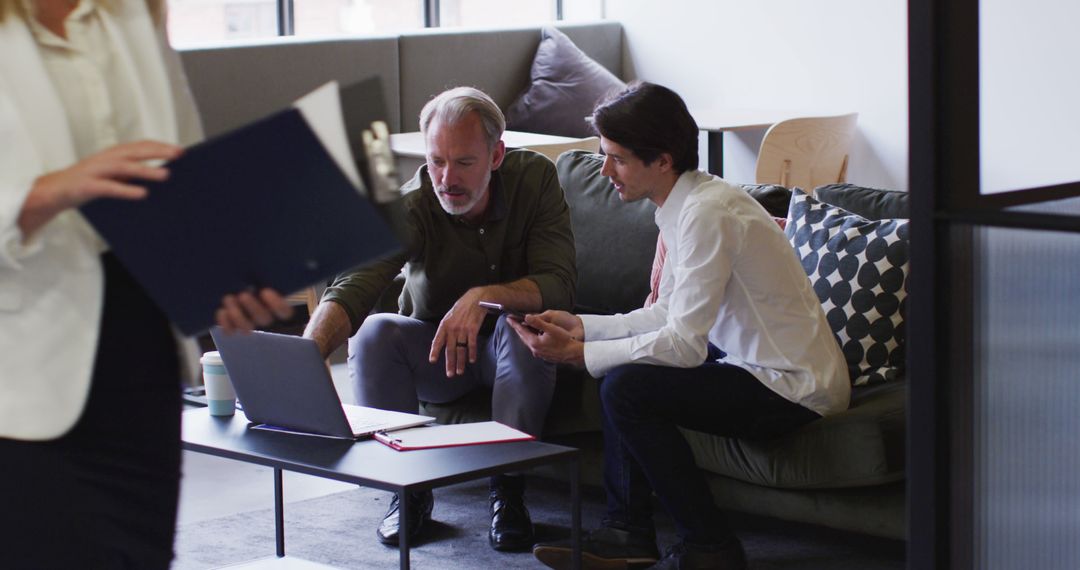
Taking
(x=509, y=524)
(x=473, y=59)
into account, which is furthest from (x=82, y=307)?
(x=473, y=59)

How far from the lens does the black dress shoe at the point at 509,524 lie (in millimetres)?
3338

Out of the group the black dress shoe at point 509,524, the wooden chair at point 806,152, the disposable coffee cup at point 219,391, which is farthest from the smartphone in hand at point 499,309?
the wooden chair at point 806,152

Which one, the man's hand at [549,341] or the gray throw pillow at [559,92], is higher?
the gray throw pillow at [559,92]

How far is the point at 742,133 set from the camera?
22.2ft

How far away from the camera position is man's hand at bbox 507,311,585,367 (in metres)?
3.13

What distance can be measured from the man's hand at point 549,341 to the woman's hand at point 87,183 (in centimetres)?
186

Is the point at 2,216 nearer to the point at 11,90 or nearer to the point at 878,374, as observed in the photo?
the point at 11,90

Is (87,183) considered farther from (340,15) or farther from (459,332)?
(340,15)

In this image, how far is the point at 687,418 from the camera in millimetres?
3068

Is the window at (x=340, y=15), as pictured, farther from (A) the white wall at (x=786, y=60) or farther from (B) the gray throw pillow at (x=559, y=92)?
(B) the gray throw pillow at (x=559, y=92)

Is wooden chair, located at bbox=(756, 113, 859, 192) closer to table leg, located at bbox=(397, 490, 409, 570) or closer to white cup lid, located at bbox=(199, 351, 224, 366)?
white cup lid, located at bbox=(199, 351, 224, 366)

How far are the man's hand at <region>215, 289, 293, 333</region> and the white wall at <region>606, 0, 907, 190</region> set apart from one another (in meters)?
5.05

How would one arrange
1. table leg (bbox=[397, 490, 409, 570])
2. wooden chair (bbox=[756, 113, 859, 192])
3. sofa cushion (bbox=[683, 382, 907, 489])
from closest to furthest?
table leg (bbox=[397, 490, 409, 570])
sofa cushion (bbox=[683, 382, 907, 489])
wooden chair (bbox=[756, 113, 859, 192])

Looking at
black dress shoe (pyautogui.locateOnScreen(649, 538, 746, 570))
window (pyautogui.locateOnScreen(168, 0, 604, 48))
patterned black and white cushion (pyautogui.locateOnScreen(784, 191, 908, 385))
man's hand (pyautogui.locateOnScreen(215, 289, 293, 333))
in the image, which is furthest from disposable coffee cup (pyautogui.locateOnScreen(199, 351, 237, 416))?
window (pyautogui.locateOnScreen(168, 0, 604, 48))
